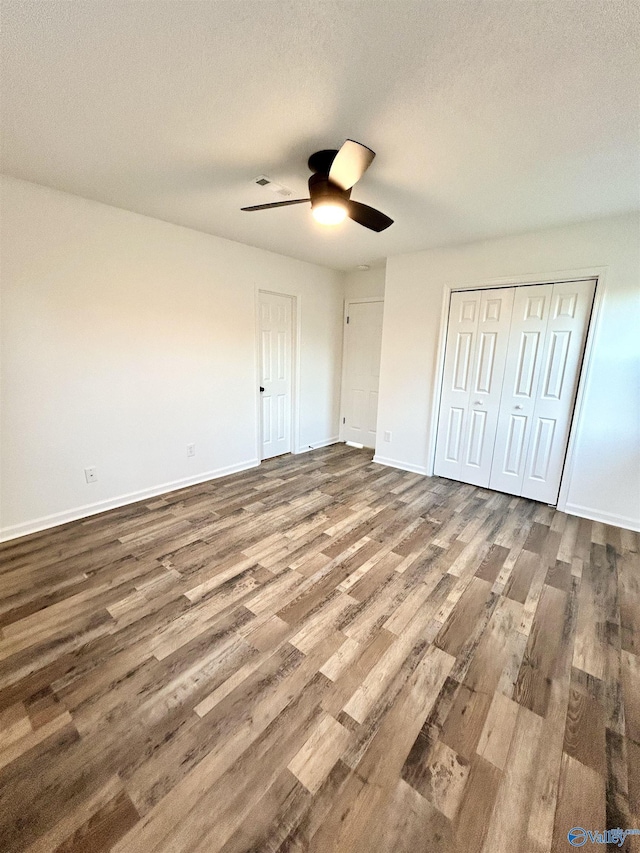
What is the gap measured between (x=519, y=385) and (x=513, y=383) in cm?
6

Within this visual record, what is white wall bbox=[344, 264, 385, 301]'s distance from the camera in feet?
15.1

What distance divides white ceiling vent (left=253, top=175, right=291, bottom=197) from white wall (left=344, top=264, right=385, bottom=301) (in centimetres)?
246

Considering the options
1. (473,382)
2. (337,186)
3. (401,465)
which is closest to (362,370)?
(401,465)

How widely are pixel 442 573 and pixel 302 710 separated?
126 centimetres

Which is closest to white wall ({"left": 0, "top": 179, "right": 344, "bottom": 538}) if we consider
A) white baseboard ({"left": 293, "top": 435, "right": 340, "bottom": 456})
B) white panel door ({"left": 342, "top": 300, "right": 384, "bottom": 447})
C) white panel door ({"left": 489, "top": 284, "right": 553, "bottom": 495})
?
white baseboard ({"left": 293, "top": 435, "right": 340, "bottom": 456})

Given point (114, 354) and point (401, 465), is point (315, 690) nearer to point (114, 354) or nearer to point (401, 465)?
point (114, 354)

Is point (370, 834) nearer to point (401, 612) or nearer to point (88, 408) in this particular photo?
point (401, 612)

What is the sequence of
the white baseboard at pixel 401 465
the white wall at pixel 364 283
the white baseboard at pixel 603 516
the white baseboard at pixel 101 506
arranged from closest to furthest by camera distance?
the white baseboard at pixel 101 506 → the white baseboard at pixel 603 516 → the white baseboard at pixel 401 465 → the white wall at pixel 364 283

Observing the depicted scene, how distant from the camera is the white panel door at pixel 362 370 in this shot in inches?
189

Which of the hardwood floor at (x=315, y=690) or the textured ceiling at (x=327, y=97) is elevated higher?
the textured ceiling at (x=327, y=97)

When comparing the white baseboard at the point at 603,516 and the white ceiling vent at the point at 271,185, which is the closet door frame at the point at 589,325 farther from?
the white ceiling vent at the point at 271,185

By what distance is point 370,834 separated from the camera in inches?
40.3

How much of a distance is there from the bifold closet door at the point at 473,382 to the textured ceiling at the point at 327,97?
3.38 ft

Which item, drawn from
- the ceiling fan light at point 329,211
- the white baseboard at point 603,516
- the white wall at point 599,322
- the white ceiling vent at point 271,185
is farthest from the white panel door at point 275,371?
the white baseboard at point 603,516
